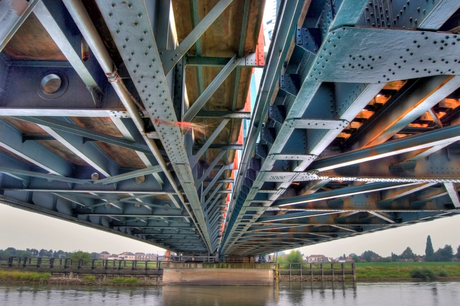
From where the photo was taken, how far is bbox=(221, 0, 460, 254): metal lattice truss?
12.9 feet

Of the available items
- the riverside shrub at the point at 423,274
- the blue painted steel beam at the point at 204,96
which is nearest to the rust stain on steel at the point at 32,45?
the blue painted steel beam at the point at 204,96

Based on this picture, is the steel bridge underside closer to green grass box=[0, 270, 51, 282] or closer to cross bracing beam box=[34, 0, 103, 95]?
cross bracing beam box=[34, 0, 103, 95]

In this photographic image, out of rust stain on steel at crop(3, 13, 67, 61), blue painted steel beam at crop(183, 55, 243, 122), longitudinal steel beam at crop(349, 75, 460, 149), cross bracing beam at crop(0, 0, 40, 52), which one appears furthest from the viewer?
blue painted steel beam at crop(183, 55, 243, 122)

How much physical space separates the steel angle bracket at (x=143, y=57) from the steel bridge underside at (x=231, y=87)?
0.8 inches

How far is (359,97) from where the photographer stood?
537cm

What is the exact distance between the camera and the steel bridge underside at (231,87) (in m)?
3.97

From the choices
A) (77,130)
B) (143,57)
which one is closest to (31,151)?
(77,130)

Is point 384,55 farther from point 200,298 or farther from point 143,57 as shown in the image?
point 200,298

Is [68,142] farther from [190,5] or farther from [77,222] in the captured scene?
[77,222]

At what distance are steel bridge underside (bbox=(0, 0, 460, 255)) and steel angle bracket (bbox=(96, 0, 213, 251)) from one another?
0.02 meters

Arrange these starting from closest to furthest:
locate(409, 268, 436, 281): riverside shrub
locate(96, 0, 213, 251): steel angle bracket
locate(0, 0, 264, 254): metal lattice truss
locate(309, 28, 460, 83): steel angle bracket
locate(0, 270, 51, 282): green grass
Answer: locate(96, 0, 213, 251): steel angle bracket → locate(309, 28, 460, 83): steel angle bracket → locate(0, 0, 264, 254): metal lattice truss → locate(0, 270, 51, 282): green grass → locate(409, 268, 436, 281): riverside shrub

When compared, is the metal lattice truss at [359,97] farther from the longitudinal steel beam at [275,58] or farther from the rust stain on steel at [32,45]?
the rust stain on steel at [32,45]

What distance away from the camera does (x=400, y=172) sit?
1003cm

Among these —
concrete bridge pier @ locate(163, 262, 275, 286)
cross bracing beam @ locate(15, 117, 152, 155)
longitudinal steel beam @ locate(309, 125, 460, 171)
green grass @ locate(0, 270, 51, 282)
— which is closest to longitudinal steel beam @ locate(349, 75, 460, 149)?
longitudinal steel beam @ locate(309, 125, 460, 171)
